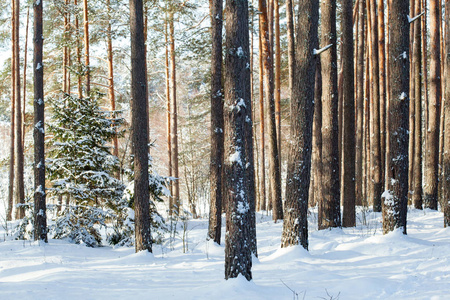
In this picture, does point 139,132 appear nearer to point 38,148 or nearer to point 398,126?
point 38,148

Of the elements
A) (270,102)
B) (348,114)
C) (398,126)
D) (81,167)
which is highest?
(270,102)

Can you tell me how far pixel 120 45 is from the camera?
17922 millimetres

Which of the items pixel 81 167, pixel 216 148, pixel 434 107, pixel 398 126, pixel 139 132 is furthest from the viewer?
pixel 434 107

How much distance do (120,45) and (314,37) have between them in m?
13.0

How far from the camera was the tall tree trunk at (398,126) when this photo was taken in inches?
301

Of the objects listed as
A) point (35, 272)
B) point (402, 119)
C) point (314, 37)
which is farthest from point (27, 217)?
point (402, 119)

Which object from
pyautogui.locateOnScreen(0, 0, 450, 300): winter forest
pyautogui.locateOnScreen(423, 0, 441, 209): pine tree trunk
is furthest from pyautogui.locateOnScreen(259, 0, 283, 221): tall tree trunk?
pyautogui.locateOnScreen(423, 0, 441, 209): pine tree trunk

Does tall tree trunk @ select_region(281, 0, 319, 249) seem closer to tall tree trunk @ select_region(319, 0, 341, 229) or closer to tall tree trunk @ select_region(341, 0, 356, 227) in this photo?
tall tree trunk @ select_region(319, 0, 341, 229)

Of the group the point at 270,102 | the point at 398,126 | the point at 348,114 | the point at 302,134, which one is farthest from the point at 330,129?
the point at 270,102

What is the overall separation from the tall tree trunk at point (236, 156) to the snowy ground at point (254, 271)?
37 cm

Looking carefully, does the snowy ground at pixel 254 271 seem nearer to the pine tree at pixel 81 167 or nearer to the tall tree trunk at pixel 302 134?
the tall tree trunk at pixel 302 134

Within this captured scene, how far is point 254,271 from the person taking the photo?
6.23m

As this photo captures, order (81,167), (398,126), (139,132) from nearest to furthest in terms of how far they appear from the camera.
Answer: (139,132)
(398,126)
(81,167)

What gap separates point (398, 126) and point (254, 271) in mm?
4176
